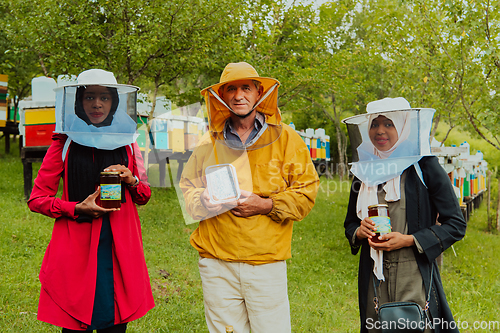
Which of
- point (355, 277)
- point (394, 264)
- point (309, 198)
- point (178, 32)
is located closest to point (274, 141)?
point (309, 198)

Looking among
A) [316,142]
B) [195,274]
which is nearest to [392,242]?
[195,274]

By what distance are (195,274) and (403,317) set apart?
4.37 metres

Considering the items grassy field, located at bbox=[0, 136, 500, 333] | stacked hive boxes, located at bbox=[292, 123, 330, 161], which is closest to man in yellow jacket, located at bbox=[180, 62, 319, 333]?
grassy field, located at bbox=[0, 136, 500, 333]

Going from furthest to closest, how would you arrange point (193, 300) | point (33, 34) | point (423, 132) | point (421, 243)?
point (33, 34)
point (193, 300)
point (423, 132)
point (421, 243)

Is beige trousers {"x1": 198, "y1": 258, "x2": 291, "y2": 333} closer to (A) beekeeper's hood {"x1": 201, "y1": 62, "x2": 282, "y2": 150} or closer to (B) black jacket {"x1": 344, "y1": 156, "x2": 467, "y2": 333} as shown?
(B) black jacket {"x1": 344, "y1": 156, "x2": 467, "y2": 333}

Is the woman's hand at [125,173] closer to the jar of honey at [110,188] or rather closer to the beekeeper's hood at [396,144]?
the jar of honey at [110,188]

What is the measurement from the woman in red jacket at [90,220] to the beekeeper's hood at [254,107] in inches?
22.0

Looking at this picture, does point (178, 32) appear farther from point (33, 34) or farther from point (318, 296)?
point (318, 296)

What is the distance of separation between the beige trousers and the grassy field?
2.02m

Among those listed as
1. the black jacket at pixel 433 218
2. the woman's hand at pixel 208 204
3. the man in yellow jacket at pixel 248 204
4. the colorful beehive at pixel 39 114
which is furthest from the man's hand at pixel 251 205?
the colorful beehive at pixel 39 114

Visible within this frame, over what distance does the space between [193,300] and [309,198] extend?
3.36 metres

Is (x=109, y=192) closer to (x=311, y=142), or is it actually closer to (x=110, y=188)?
(x=110, y=188)

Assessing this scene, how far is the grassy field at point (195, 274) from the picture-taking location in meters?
4.77

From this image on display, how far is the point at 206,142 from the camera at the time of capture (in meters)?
2.84
